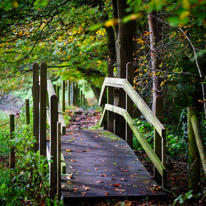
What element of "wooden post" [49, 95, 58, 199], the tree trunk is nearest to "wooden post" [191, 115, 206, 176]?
"wooden post" [49, 95, 58, 199]

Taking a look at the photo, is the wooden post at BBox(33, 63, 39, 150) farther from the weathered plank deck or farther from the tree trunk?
the tree trunk

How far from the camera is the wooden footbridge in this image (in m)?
4.19

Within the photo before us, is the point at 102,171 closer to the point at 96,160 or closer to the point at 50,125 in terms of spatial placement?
the point at 96,160

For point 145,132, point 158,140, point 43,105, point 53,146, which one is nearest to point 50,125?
point 53,146

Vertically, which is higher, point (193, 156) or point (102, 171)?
point (193, 156)

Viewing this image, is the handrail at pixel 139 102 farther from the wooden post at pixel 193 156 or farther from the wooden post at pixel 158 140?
the wooden post at pixel 193 156

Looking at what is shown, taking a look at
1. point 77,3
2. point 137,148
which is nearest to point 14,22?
point 77,3

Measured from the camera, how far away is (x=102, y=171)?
4902mm

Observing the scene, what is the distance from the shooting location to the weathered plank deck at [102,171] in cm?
422

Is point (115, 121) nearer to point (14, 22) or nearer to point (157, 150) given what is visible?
point (157, 150)

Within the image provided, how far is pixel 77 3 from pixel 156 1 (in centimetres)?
821

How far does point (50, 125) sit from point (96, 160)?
4.41 feet

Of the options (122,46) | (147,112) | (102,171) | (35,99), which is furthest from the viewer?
(122,46)

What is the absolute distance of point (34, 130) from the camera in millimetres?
5848
